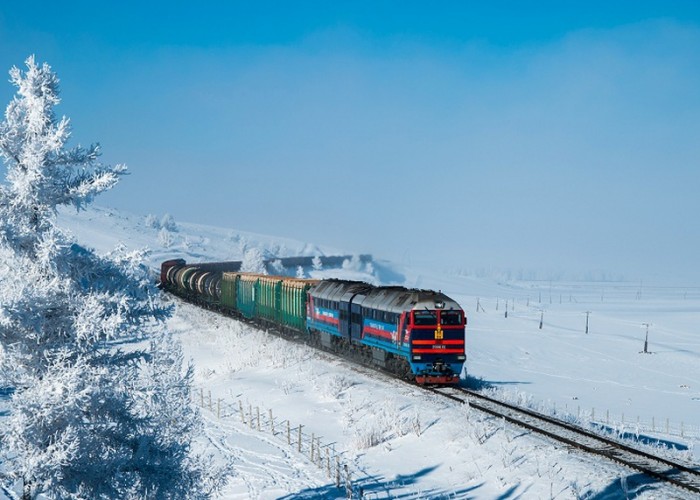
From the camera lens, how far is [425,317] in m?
27.4

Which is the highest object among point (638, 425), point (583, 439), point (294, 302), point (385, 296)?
point (385, 296)

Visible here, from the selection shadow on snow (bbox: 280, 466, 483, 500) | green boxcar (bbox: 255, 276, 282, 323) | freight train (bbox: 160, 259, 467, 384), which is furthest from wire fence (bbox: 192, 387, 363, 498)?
green boxcar (bbox: 255, 276, 282, 323)

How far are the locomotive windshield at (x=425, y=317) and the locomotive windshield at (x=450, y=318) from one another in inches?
13.4

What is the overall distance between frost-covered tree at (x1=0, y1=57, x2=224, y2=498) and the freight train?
51.4 feet

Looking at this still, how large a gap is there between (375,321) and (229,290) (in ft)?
104

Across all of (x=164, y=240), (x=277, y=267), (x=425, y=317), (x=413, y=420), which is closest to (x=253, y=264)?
(x=277, y=267)

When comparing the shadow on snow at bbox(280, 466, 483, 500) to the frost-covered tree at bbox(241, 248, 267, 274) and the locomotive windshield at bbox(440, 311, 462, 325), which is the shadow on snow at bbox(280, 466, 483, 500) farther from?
the frost-covered tree at bbox(241, 248, 267, 274)

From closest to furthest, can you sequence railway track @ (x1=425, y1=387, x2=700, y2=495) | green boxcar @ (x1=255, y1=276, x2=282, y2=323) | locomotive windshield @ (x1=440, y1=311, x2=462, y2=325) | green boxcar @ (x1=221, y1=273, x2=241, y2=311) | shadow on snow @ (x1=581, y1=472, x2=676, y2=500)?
shadow on snow @ (x1=581, y1=472, x2=676, y2=500)
railway track @ (x1=425, y1=387, x2=700, y2=495)
locomotive windshield @ (x1=440, y1=311, x2=462, y2=325)
green boxcar @ (x1=255, y1=276, x2=282, y2=323)
green boxcar @ (x1=221, y1=273, x2=241, y2=311)

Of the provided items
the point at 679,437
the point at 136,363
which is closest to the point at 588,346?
the point at 679,437

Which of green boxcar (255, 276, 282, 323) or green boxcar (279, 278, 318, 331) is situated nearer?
green boxcar (279, 278, 318, 331)

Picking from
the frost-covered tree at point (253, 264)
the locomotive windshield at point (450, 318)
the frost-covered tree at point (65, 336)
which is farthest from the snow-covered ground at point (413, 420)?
the frost-covered tree at point (253, 264)

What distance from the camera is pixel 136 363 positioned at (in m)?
12.7

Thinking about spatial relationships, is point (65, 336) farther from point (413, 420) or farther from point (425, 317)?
point (425, 317)

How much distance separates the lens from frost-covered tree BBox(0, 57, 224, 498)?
10625mm
